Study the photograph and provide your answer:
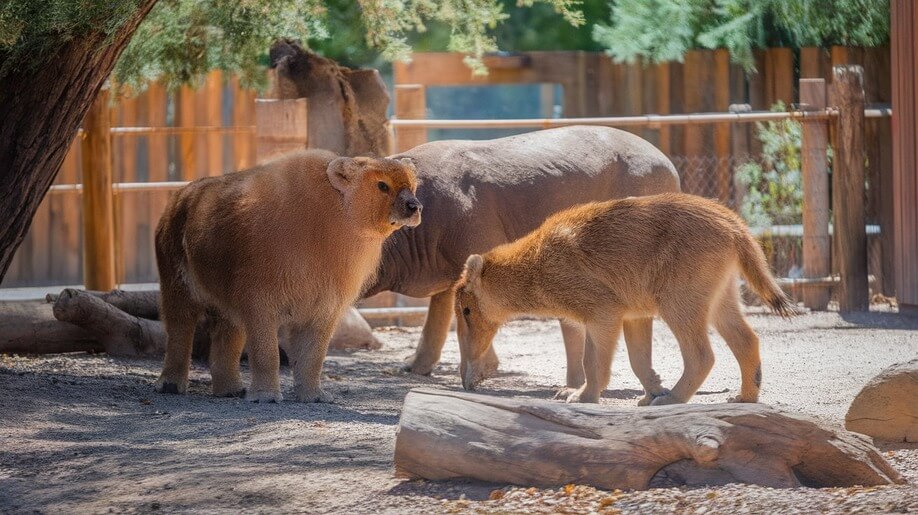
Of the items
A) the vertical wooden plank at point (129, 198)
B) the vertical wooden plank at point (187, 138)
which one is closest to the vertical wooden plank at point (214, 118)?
the vertical wooden plank at point (187, 138)

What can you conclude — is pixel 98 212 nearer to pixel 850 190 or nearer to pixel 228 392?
pixel 228 392

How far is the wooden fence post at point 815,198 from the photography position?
12.7 m

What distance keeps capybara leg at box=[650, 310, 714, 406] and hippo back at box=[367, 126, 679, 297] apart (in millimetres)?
2468

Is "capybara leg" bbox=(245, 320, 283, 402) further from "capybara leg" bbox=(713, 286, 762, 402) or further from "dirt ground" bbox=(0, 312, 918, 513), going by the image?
"capybara leg" bbox=(713, 286, 762, 402)

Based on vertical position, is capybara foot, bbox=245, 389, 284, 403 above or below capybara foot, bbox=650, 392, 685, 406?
above

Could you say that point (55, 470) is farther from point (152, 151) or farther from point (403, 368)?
point (152, 151)

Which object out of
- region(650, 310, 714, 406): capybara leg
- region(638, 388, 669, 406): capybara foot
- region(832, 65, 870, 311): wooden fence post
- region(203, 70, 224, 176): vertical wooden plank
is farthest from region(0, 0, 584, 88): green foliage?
region(832, 65, 870, 311): wooden fence post

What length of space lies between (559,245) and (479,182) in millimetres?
1868

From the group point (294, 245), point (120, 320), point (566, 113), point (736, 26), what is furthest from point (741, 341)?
point (566, 113)

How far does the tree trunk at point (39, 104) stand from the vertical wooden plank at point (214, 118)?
24.3ft

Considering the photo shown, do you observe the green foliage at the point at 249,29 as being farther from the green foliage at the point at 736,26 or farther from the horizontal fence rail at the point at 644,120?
the green foliage at the point at 736,26

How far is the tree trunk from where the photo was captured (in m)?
7.55

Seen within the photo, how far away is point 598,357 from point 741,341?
0.90 metres

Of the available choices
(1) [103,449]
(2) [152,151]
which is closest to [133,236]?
(2) [152,151]
